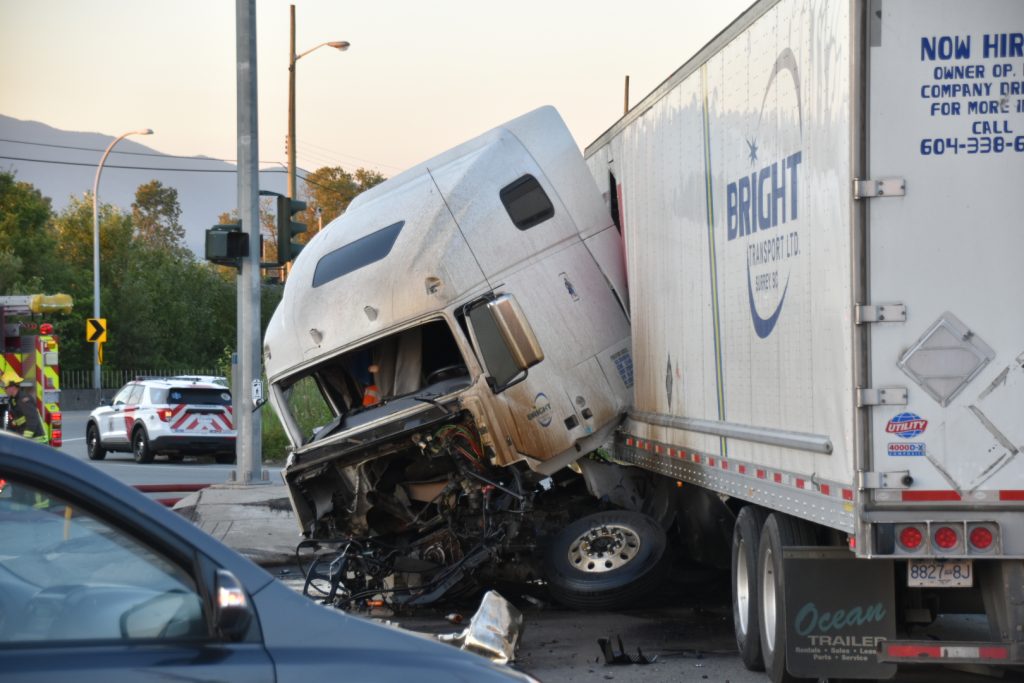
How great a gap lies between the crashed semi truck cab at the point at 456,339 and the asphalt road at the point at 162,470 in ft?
29.0

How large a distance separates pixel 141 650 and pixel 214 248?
1503cm

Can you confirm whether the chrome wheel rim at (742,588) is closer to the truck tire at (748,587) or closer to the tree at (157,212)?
the truck tire at (748,587)

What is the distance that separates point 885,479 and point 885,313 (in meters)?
0.78

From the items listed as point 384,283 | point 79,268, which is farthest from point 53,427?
point 79,268

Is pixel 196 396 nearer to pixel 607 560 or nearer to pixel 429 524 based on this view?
pixel 429 524

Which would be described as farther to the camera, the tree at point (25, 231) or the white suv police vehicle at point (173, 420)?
the tree at point (25, 231)

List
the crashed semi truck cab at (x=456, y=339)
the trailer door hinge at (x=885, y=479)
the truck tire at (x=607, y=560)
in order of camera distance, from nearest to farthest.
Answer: the trailer door hinge at (x=885, y=479) < the truck tire at (x=607, y=560) < the crashed semi truck cab at (x=456, y=339)

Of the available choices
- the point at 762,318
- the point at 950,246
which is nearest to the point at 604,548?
the point at 762,318

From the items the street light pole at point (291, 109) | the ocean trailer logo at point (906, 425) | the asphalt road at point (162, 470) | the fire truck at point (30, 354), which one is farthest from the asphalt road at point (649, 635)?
the street light pole at point (291, 109)

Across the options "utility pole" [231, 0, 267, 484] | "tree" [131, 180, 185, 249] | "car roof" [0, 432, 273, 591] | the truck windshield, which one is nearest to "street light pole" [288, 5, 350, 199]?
"utility pole" [231, 0, 267, 484]

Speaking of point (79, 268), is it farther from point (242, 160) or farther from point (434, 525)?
point (434, 525)

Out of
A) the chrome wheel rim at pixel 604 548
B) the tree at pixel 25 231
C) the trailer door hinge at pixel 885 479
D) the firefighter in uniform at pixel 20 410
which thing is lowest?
the chrome wheel rim at pixel 604 548

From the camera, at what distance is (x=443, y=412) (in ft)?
35.7

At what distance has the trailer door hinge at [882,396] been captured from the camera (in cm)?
693
